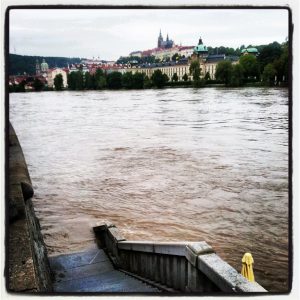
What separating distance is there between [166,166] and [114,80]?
3.95 meters

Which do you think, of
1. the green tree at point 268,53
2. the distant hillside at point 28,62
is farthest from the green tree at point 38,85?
the green tree at point 268,53

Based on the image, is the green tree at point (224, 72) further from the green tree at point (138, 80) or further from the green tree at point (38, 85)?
the green tree at point (38, 85)

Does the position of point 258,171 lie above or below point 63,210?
above

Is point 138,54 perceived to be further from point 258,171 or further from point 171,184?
point 171,184

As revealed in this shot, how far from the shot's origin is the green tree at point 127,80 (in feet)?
8.97

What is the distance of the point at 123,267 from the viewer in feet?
13.0

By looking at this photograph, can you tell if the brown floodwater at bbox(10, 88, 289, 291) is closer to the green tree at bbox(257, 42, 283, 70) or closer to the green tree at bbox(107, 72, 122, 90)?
the green tree at bbox(107, 72, 122, 90)

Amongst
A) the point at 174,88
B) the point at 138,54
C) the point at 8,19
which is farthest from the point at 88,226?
the point at 8,19

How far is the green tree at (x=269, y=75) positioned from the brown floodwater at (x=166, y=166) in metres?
0.07

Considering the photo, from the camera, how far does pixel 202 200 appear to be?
214 inches

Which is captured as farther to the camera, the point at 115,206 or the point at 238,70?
the point at 115,206

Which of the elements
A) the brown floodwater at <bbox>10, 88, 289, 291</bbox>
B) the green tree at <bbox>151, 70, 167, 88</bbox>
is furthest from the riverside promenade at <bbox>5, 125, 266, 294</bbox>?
the green tree at <bbox>151, 70, 167, 88</bbox>

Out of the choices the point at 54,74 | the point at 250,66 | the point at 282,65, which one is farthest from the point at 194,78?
the point at 54,74

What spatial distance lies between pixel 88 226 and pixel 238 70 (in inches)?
152
